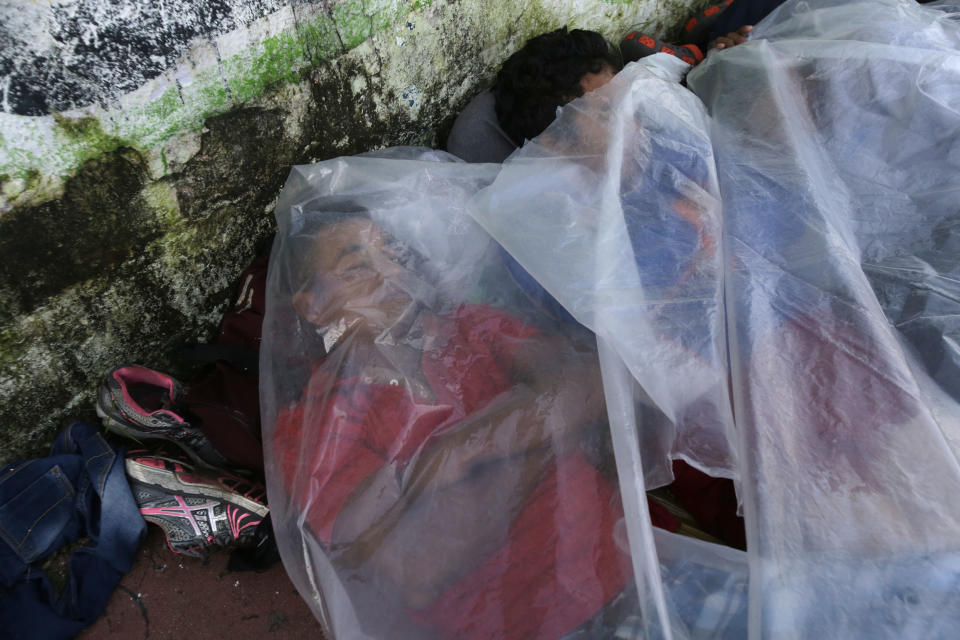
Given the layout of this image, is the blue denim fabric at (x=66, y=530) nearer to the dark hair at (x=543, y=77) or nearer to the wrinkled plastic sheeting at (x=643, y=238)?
the wrinkled plastic sheeting at (x=643, y=238)

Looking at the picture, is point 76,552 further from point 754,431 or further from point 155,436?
point 754,431

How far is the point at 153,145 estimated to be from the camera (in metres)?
1.06

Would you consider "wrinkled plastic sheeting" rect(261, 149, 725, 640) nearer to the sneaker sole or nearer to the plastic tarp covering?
the plastic tarp covering

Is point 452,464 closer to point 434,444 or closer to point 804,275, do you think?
point 434,444

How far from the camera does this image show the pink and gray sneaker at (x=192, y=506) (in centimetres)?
111

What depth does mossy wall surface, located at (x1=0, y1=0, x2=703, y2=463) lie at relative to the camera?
0.93 m

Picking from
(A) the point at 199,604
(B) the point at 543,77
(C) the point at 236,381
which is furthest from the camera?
(B) the point at 543,77

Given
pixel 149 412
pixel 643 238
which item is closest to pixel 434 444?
pixel 643 238

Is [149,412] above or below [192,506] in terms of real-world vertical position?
above

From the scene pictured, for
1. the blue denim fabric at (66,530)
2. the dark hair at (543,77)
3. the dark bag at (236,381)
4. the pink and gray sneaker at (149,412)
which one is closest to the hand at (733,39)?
the dark hair at (543,77)

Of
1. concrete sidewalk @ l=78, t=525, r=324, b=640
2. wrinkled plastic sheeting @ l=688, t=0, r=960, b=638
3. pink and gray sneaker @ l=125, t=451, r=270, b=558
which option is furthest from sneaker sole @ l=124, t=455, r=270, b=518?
wrinkled plastic sheeting @ l=688, t=0, r=960, b=638

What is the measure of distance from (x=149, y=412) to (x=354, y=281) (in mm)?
445

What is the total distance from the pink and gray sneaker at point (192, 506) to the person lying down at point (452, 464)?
0.21 m

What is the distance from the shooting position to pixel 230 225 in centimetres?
124
